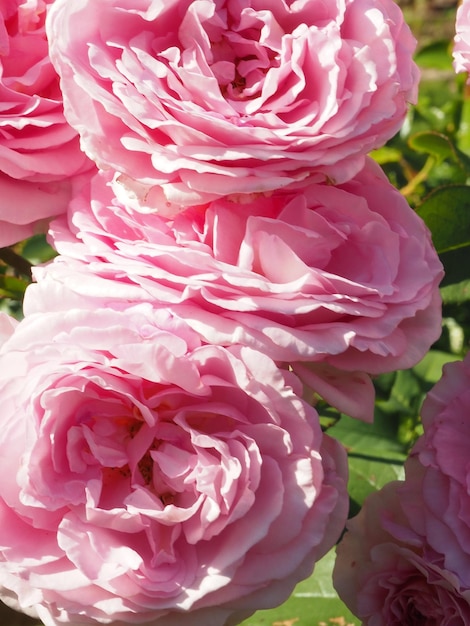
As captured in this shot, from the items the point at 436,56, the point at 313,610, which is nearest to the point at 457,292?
the point at 313,610

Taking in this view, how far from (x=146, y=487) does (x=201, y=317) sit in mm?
132

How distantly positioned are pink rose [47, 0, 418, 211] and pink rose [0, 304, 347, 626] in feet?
0.36

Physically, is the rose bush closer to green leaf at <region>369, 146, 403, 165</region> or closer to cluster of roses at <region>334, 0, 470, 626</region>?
cluster of roses at <region>334, 0, 470, 626</region>

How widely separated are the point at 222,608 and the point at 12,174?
0.35 meters

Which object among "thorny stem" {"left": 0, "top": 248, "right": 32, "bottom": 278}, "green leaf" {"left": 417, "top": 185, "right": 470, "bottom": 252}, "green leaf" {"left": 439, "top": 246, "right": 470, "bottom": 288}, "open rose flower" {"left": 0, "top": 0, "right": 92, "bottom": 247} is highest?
"open rose flower" {"left": 0, "top": 0, "right": 92, "bottom": 247}

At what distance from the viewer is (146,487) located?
2.16ft

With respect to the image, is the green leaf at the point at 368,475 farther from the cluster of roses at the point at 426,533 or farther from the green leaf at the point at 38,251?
the green leaf at the point at 38,251

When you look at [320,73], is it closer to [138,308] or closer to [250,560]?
[138,308]

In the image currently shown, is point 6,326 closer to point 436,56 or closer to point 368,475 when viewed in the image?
point 368,475

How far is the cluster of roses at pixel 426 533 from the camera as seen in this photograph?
2.39 ft

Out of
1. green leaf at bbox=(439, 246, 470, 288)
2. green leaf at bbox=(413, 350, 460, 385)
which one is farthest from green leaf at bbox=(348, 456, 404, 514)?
green leaf at bbox=(439, 246, 470, 288)

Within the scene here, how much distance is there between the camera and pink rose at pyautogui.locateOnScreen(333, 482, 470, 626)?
2.46 feet

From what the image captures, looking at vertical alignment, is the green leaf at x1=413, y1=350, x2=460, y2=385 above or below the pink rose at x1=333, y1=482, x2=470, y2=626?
below

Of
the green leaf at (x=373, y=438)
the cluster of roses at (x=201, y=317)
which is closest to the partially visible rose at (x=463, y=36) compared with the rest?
the cluster of roses at (x=201, y=317)
